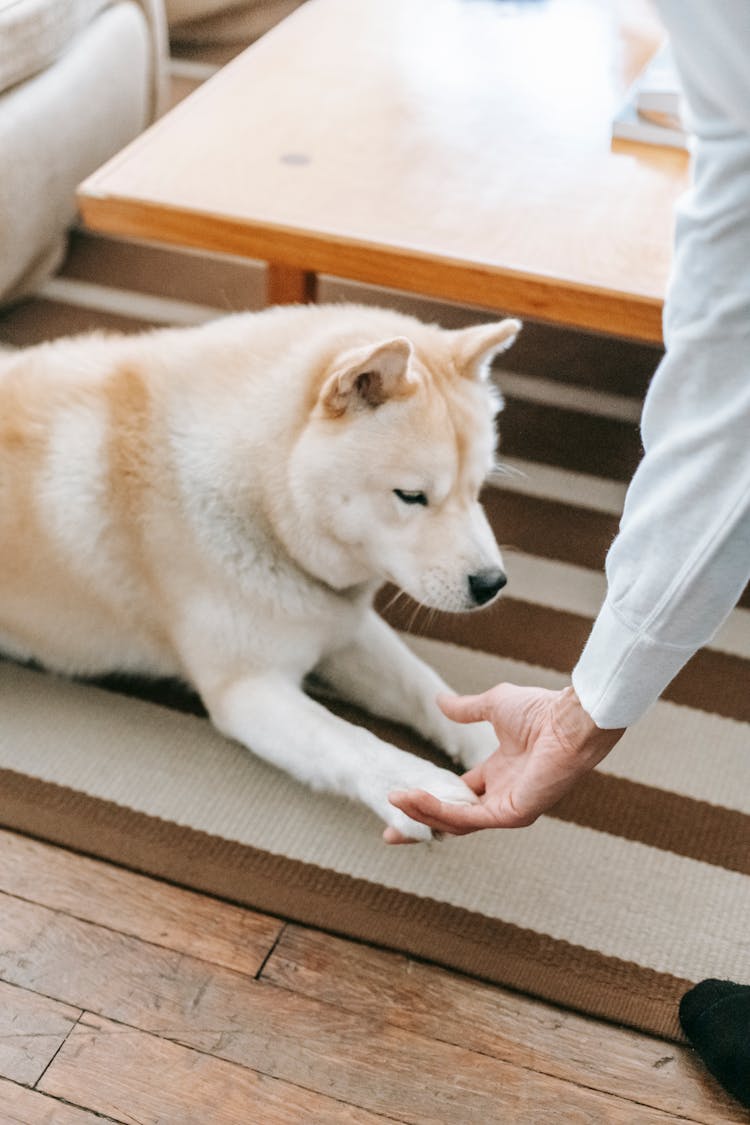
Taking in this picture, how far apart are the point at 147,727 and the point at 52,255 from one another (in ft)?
3.79

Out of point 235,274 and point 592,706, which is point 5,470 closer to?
point 592,706

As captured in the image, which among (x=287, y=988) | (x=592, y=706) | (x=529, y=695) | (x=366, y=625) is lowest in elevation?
(x=287, y=988)

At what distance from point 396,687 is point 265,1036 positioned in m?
0.44

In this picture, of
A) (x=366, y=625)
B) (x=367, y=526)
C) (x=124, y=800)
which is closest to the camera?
(x=367, y=526)

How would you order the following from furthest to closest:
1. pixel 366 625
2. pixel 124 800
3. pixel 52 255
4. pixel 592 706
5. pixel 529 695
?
pixel 52 255
pixel 366 625
pixel 124 800
pixel 529 695
pixel 592 706

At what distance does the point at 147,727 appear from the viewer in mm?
1343

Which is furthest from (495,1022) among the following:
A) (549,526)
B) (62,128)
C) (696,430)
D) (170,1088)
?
(62,128)

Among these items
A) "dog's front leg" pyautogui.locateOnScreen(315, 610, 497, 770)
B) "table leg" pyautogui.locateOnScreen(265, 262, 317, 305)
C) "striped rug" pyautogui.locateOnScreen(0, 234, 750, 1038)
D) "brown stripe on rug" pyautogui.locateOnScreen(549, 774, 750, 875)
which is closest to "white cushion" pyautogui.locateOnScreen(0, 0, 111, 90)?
"table leg" pyautogui.locateOnScreen(265, 262, 317, 305)

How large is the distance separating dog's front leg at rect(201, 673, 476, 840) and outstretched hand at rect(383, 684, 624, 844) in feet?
0.19

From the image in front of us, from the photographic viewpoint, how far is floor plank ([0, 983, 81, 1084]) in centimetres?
100

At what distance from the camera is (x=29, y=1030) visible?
1.03 metres

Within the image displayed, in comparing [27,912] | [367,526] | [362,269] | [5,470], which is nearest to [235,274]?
[362,269]

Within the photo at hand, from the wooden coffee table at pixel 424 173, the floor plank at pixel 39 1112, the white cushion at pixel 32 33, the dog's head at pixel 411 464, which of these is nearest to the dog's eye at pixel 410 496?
the dog's head at pixel 411 464

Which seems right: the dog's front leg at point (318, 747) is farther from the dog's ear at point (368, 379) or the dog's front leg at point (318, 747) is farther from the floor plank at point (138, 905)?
the dog's ear at point (368, 379)
